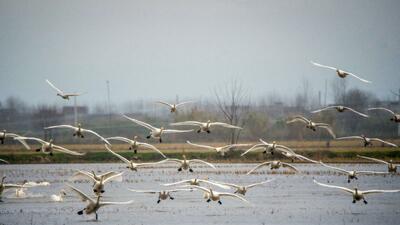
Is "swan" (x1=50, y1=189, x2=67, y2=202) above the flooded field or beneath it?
above

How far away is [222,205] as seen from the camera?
135 ft

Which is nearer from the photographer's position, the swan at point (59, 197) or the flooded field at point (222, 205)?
the flooded field at point (222, 205)

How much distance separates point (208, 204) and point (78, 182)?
12.7m

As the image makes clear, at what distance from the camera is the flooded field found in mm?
36719

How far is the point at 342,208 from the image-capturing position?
1594 inches

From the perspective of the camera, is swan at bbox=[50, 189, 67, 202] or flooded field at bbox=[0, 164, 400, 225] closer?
flooded field at bbox=[0, 164, 400, 225]

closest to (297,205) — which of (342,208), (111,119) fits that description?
(342,208)

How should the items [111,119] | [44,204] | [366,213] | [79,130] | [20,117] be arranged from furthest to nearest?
[20,117], [111,119], [44,204], [366,213], [79,130]

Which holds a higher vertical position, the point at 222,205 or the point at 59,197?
the point at 59,197

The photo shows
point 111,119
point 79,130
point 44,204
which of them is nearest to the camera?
point 79,130

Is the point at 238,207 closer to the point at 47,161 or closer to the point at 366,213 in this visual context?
the point at 366,213

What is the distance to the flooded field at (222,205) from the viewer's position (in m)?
36.7

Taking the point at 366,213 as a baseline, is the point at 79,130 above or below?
above

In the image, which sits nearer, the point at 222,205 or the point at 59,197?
the point at 222,205
